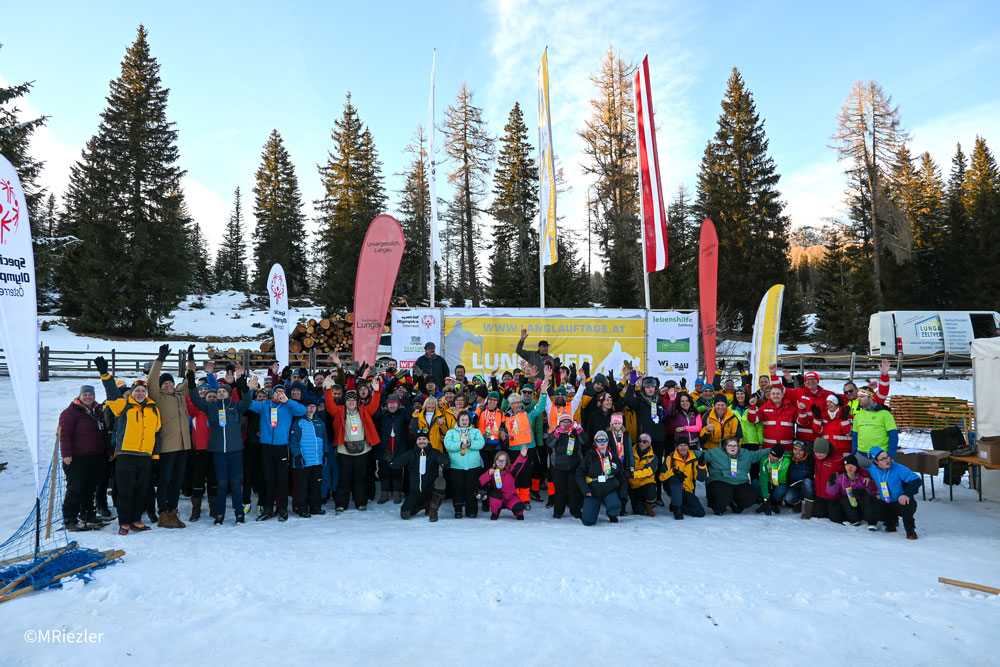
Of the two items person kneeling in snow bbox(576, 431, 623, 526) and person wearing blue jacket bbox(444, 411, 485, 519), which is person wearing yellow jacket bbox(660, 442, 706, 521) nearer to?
person kneeling in snow bbox(576, 431, 623, 526)

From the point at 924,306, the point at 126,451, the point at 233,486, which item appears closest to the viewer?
the point at 126,451

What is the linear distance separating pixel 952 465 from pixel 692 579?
6265 mm

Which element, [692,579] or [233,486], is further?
[233,486]

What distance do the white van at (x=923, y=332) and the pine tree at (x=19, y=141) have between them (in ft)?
88.7

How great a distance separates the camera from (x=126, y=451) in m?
5.72

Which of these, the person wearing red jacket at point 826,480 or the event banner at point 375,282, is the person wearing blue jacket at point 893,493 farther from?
the event banner at point 375,282

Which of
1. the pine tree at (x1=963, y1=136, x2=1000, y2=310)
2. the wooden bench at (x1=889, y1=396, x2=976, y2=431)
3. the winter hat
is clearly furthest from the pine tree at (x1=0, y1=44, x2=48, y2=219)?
the pine tree at (x1=963, y1=136, x2=1000, y2=310)

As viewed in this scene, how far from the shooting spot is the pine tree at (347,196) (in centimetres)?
3155

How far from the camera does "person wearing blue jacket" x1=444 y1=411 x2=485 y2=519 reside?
665 centimetres

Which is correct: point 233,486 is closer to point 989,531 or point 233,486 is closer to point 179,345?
point 989,531

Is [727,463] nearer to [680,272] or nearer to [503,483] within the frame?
[503,483]

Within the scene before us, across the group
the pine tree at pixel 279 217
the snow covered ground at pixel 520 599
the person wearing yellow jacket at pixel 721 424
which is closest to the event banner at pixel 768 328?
the person wearing yellow jacket at pixel 721 424

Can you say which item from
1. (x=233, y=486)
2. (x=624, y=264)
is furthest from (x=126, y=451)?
(x=624, y=264)

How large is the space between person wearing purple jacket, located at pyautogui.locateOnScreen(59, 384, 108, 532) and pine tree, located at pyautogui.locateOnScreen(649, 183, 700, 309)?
19.5m
